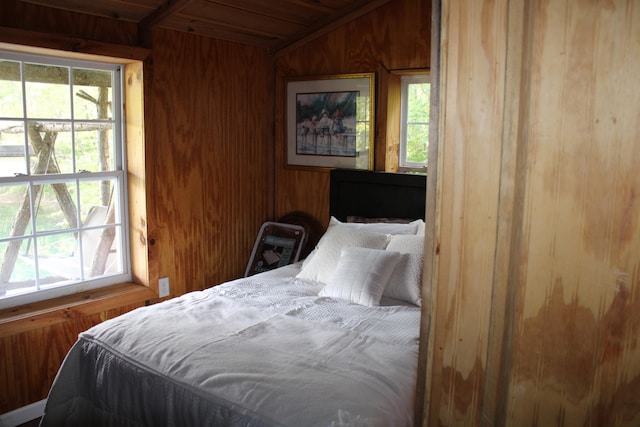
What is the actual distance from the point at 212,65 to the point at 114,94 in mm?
752

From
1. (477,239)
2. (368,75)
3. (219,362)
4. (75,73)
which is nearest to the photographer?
(477,239)

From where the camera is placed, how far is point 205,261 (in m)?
3.96

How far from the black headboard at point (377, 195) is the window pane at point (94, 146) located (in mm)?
1567

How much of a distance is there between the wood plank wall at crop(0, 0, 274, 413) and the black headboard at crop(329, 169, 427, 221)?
28.8 inches

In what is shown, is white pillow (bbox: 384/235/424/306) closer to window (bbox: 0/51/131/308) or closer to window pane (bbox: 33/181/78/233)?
window (bbox: 0/51/131/308)

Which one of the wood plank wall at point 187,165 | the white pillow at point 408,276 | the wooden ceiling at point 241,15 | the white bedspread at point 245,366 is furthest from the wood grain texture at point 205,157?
the white pillow at point 408,276

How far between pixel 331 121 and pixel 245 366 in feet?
7.73

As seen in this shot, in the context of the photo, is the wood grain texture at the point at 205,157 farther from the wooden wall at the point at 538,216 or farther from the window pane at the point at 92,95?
the wooden wall at the point at 538,216

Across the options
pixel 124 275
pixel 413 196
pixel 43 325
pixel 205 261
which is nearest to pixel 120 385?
pixel 43 325

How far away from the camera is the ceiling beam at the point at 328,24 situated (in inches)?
146

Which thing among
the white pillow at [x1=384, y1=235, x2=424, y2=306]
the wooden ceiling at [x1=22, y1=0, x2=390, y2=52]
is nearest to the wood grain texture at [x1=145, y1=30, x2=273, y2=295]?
the wooden ceiling at [x1=22, y1=0, x2=390, y2=52]

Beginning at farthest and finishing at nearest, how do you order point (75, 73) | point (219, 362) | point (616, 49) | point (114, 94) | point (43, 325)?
point (114, 94), point (75, 73), point (43, 325), point (219, 362), point (616, 49)

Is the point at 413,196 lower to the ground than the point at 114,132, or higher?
lower

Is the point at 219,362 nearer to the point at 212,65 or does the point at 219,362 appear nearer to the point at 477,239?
the point at 477,239
